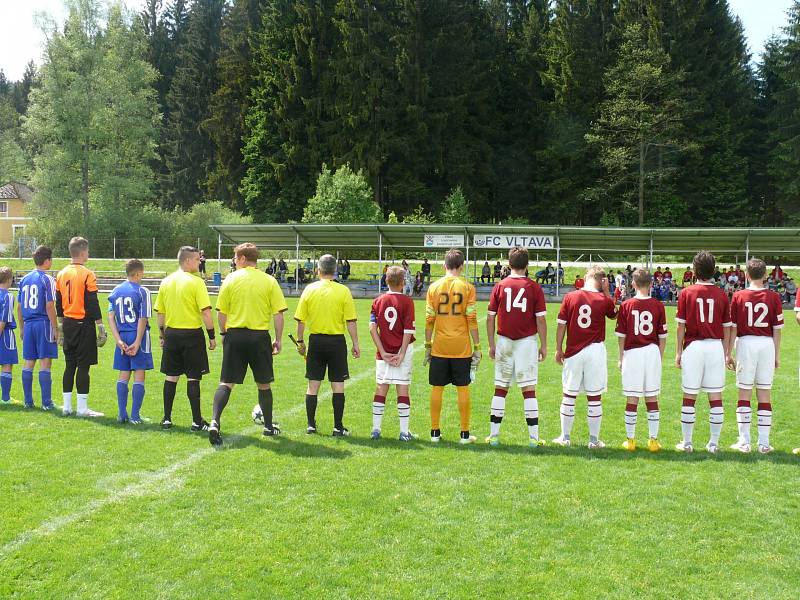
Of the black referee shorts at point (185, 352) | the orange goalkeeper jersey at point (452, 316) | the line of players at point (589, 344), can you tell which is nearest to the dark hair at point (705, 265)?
the line of players at point (589, 344)

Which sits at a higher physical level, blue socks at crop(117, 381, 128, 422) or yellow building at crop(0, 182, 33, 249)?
yellow building at crop(0, 182, 33, 249)

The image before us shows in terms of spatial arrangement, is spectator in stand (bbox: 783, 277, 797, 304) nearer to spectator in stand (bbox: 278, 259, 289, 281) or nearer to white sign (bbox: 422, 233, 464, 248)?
white sign (bbox: 422, 233, 464, 248)

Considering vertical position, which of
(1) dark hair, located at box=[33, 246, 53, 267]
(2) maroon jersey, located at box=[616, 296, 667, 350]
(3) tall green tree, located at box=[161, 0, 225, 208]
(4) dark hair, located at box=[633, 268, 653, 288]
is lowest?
(2) maroon jersey, located at box=[616, 296, 667, 350]

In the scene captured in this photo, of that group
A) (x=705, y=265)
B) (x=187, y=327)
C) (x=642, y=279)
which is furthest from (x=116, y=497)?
(x=705, y=265)

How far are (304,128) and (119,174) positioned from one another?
1467 cm

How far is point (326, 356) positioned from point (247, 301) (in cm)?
98

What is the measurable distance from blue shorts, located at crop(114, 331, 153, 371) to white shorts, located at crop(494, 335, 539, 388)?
3.86m

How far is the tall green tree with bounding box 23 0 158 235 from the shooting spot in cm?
4528

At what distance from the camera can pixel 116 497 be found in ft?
17.5

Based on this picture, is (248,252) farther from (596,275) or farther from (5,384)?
(5,384)

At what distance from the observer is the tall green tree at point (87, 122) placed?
45281mm

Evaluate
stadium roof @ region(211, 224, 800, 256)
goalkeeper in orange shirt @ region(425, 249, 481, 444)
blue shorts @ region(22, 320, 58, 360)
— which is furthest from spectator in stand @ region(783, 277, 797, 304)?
blue shorts @ region(22, 320, 58, 360)

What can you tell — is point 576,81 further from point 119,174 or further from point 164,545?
point 164,545

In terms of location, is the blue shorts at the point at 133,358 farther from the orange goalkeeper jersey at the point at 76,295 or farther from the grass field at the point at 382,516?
the grass field at the point at 382,516
